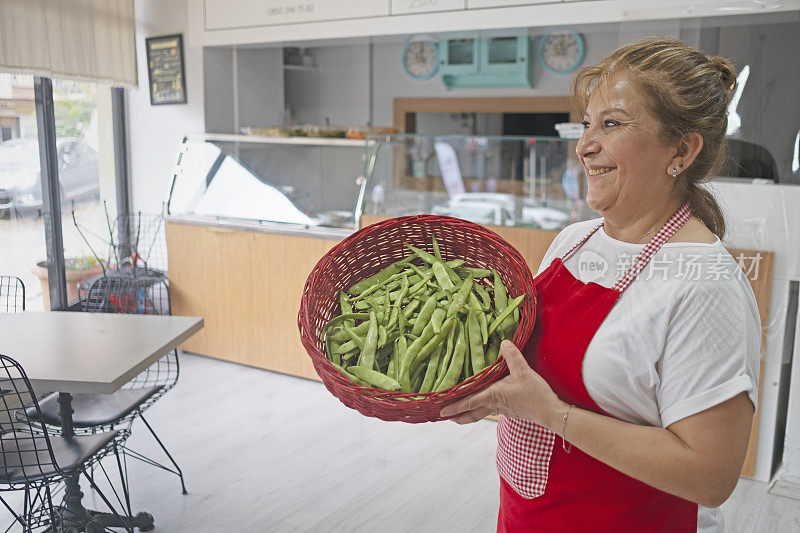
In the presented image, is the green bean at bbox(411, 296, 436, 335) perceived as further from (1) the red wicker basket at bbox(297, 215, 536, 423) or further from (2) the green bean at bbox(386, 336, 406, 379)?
(1) the red wicker basket at bbox(297, 215, 536, 423)

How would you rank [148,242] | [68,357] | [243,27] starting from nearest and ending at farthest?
[68,357] < [243,27] < [148,242]

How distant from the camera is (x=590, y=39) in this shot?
4.55m

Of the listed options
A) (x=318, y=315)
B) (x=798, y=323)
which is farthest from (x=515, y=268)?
(x=798, y=323)

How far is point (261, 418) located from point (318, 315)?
2498mm

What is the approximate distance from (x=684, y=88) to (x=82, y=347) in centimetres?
229

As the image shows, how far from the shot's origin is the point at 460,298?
1417mm

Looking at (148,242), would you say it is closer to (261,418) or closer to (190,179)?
(190,179)

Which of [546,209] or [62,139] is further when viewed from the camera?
[62,139]

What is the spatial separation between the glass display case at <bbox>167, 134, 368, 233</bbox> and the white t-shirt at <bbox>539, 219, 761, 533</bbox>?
10.1 feet

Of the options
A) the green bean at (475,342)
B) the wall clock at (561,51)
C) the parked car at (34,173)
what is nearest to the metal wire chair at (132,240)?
the parked car at (34,173)

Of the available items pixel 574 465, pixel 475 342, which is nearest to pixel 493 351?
pixel 475 342

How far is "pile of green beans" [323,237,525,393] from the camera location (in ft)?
4.43

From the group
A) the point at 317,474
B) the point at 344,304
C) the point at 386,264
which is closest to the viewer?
the point at 344,304

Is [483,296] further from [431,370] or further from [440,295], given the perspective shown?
[431,370]
